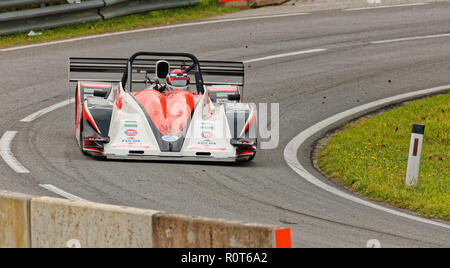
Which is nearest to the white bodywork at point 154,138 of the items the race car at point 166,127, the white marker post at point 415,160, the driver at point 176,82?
the race car at point 166,127

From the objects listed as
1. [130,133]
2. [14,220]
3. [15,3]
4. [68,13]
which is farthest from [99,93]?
[68,13]

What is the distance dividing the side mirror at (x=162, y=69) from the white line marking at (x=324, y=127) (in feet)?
7.19

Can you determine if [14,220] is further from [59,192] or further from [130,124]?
[130,124]

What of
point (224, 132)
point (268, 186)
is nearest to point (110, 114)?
point (224, 132)

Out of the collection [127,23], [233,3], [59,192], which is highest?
[233,3]

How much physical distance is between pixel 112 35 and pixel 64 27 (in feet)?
4.01

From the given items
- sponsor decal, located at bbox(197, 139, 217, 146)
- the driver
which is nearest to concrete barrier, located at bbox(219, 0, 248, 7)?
the driver

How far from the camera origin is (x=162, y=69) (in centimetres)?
1206

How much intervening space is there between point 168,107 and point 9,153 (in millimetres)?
2263

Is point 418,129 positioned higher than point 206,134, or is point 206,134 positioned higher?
point 418,129

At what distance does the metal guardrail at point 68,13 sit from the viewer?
1798cm

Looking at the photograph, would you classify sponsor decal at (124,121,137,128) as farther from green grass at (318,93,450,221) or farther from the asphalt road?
green grass at (318,93,450,221)

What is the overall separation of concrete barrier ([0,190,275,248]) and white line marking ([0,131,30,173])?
331 centimetres

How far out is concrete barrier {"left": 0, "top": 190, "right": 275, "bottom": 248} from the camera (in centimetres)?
562
